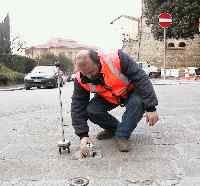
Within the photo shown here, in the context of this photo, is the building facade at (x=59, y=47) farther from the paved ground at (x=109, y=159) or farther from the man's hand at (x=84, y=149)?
the man's hand at (x=84, y=149)

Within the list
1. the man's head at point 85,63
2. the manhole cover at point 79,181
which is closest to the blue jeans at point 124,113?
the man's head at point 85,63

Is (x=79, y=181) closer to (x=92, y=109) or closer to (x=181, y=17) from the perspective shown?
(x=92, y=109)

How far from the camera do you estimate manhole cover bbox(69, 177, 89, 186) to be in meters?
3.97

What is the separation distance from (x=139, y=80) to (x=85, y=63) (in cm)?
63

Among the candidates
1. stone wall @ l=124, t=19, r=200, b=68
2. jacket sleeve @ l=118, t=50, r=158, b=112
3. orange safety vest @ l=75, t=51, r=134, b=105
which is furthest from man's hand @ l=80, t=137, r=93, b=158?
stone wall @ l=124, t=19, r=200, b=68

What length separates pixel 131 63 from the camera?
5039mm

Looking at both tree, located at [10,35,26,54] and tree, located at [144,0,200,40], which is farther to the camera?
tree, located at [10,35,26,54]

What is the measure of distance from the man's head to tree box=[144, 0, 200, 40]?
3704 centimetres

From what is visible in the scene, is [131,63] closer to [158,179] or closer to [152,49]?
[158,179]

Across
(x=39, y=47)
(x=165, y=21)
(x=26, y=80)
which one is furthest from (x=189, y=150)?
(x=39, y=47)

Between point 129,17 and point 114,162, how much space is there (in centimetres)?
6576

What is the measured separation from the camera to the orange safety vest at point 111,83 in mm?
4934

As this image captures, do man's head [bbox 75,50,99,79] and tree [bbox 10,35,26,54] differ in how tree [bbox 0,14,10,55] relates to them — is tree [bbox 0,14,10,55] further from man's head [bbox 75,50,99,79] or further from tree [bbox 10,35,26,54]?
man's head [bbox 75,50,99,79]

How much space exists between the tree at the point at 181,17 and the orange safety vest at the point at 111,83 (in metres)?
36.6
